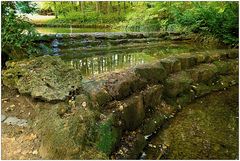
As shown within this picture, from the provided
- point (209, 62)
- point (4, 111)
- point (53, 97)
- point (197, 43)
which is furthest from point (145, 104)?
point (197, 43)

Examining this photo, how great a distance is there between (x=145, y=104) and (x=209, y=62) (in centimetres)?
304

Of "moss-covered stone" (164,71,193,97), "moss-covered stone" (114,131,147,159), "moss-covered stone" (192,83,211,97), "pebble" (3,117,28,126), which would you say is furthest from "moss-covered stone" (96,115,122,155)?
"moss-covered stone" (192,83,211,97)

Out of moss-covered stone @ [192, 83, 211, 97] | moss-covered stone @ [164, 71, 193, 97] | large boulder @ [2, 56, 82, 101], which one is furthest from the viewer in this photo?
moss-covered stone @ [192, 83, 211, 97]

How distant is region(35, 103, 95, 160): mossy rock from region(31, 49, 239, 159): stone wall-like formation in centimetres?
1

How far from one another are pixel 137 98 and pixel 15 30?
2493 mm

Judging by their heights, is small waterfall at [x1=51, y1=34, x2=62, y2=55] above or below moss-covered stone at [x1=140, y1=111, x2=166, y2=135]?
above

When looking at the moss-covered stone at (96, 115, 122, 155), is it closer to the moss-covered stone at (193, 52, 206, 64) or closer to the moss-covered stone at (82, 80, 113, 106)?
the moss-covered stone at (82, 80, 113, 106)

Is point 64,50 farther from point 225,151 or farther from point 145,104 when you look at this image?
point 225,151

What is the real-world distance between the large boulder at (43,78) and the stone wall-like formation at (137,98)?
9.6 inches

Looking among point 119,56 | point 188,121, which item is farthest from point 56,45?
point 188,121

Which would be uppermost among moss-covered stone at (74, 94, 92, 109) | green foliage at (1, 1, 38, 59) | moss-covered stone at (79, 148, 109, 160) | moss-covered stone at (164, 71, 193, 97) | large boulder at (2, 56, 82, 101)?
green foliage at (1, 1, 38, 59)

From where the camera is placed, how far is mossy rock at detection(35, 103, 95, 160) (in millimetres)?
3396

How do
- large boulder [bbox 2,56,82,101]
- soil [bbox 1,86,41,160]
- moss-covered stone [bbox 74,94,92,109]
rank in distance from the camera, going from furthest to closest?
large boulder [bbox 2,56,82,101] → moss-covered stone [bbox 74,94,92,109] → soil [bbox 1,86,41,160]

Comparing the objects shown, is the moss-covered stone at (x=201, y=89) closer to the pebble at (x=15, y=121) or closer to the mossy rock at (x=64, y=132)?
the mossy rock at (x=64, y=132)
